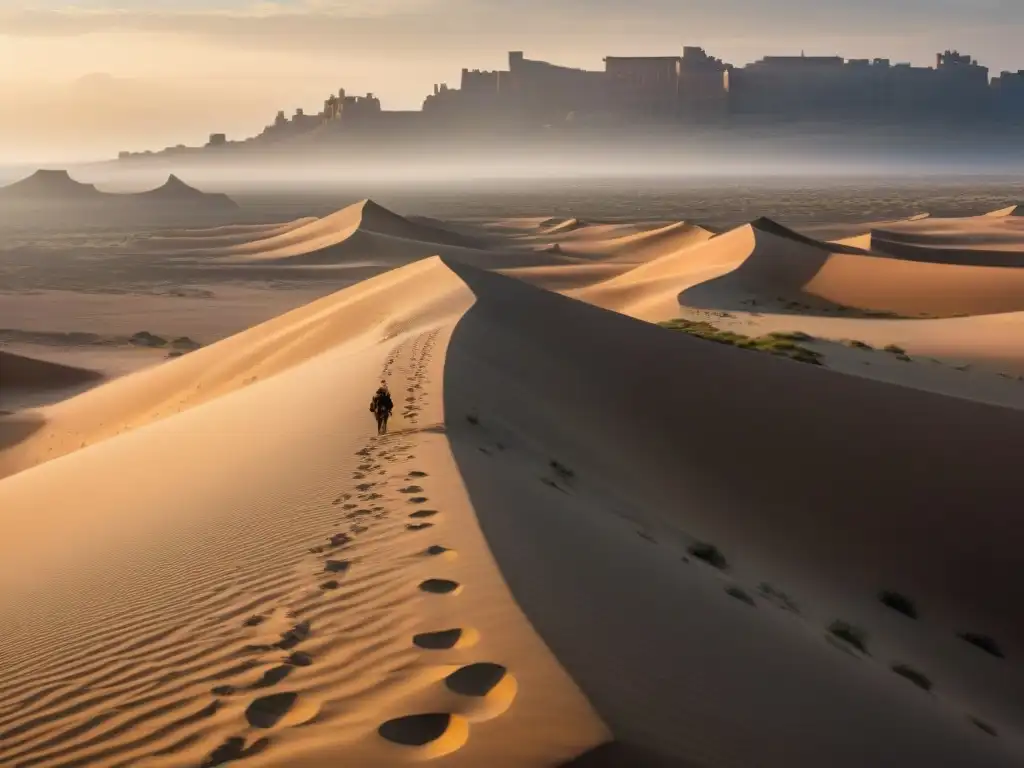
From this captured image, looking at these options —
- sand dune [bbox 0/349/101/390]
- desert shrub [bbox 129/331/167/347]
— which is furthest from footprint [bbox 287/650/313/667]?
desert shrub [bbox 129/331/167/347]

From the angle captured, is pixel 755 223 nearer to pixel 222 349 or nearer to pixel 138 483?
pixel 222 349

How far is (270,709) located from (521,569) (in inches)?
69.4

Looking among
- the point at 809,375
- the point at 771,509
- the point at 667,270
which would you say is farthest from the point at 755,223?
the point at 771,509

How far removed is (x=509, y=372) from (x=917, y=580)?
5.30 metres

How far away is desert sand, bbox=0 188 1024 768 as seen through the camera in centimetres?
418

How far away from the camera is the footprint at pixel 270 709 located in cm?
408

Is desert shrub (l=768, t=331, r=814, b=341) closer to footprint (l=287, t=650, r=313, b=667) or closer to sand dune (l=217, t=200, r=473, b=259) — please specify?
footprint (l=287, t=650, r=313, b=667)

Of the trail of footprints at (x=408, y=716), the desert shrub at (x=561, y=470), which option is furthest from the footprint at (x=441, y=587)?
the desert shrub at (x=561, y=470)

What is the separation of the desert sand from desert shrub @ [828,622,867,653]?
73 millimetres

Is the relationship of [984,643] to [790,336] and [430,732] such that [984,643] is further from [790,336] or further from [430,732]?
[790,336]

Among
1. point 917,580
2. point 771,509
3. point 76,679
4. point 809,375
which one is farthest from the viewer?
point 809,375

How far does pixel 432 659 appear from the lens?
14.6 ft

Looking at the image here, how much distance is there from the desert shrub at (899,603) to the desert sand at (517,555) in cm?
2

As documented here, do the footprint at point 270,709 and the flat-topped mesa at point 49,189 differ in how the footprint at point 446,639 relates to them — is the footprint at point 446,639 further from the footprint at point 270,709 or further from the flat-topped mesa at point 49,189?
the flat-topped mesa at point 49,189
